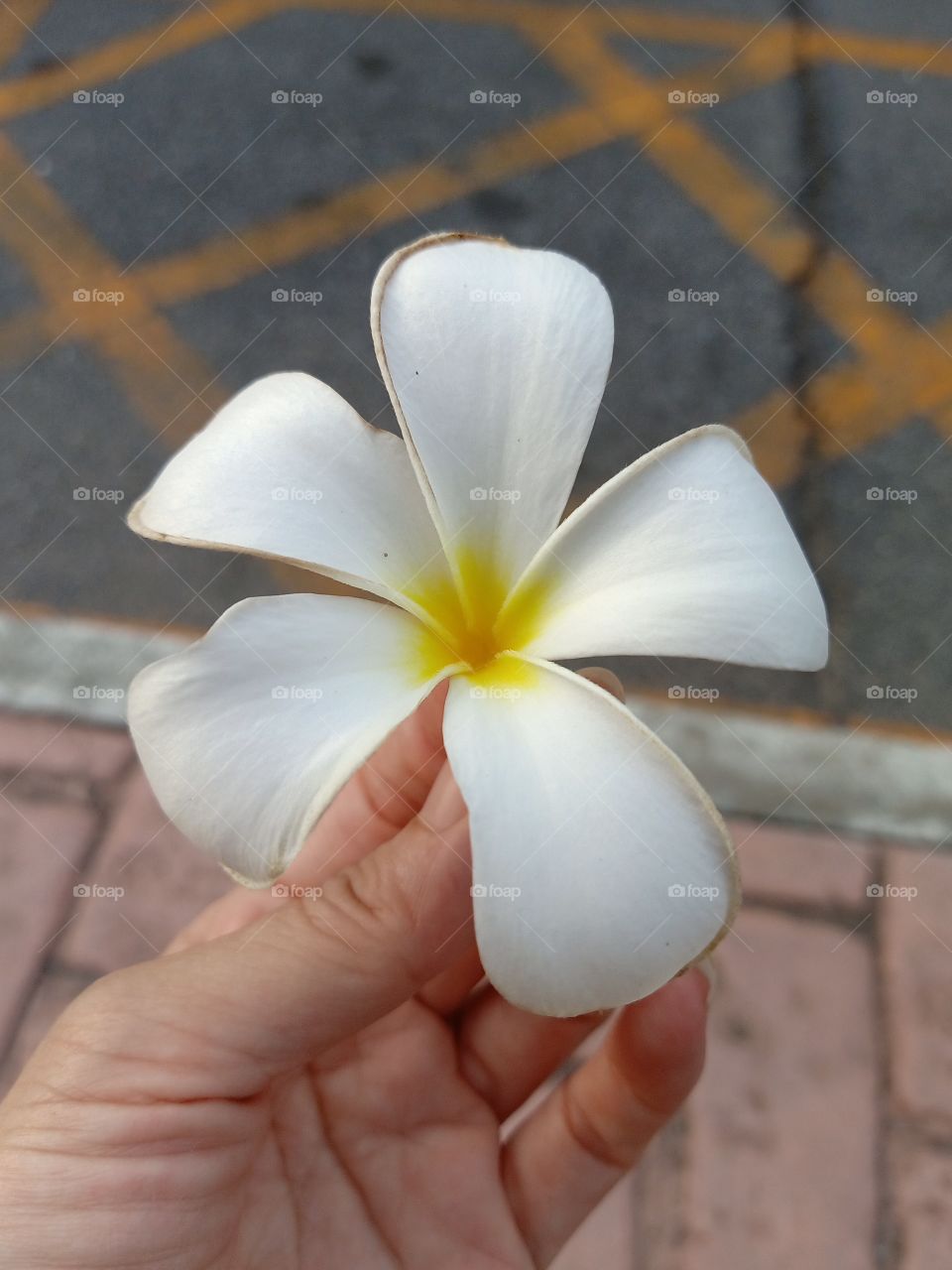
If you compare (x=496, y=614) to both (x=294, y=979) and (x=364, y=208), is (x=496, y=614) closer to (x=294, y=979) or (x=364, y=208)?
(x=294, y=979)

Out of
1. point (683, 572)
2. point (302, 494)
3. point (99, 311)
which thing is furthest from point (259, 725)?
point (99, 311)

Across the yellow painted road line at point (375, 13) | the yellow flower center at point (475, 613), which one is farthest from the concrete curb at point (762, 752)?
the yellow painted road line at point (375, 13)

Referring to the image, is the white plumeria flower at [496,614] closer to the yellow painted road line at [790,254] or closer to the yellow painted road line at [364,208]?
the yellow painted road line at [790,254]

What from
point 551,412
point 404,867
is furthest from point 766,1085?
point 551,412

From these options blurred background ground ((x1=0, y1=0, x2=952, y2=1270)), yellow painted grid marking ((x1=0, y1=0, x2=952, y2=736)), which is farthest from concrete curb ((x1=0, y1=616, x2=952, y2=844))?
yellow painted grid marking ((x1=0, y1=0, x2=952, y2=736))

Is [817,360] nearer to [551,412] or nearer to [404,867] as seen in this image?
[551,412]

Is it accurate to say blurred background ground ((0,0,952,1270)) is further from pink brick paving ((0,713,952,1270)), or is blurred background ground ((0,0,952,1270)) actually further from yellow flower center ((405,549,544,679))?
yellow flower center ((405,549,544,679))
